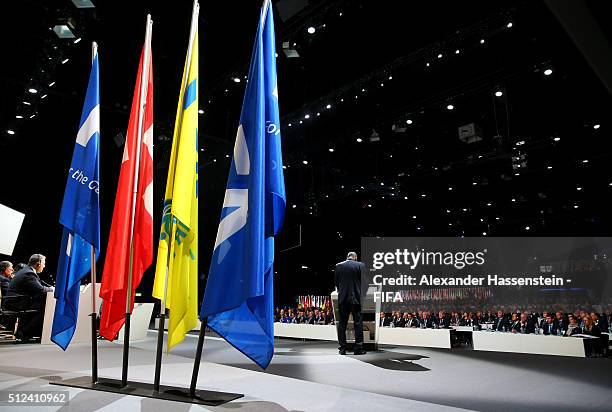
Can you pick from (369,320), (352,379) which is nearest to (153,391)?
(352,379)

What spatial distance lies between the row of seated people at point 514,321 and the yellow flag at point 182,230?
201 inches

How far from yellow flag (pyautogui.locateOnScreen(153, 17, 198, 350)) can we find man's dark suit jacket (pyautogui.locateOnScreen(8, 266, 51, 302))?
4400 mm

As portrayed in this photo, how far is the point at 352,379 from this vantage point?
396 cm

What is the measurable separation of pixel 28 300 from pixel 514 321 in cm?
806

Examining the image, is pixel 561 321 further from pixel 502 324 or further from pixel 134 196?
pixel 134 196

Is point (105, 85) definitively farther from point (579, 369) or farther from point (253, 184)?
point (579, 369)

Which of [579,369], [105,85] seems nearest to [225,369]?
[579,369]

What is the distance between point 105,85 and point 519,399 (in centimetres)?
794

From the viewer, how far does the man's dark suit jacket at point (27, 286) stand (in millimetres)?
6535

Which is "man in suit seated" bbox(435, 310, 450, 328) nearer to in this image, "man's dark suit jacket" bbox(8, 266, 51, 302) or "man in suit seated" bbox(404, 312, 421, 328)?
"man in suit seated" bbox(404, 312, 421, 328)

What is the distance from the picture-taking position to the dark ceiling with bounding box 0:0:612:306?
6336 mm

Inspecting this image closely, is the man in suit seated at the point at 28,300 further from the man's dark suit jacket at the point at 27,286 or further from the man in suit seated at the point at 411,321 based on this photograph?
the man in suit seated at the point at 411,321

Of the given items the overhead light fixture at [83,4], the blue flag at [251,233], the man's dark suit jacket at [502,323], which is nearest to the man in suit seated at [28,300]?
the overhead light fixture at [83,4]

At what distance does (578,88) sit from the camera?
7.09 m
